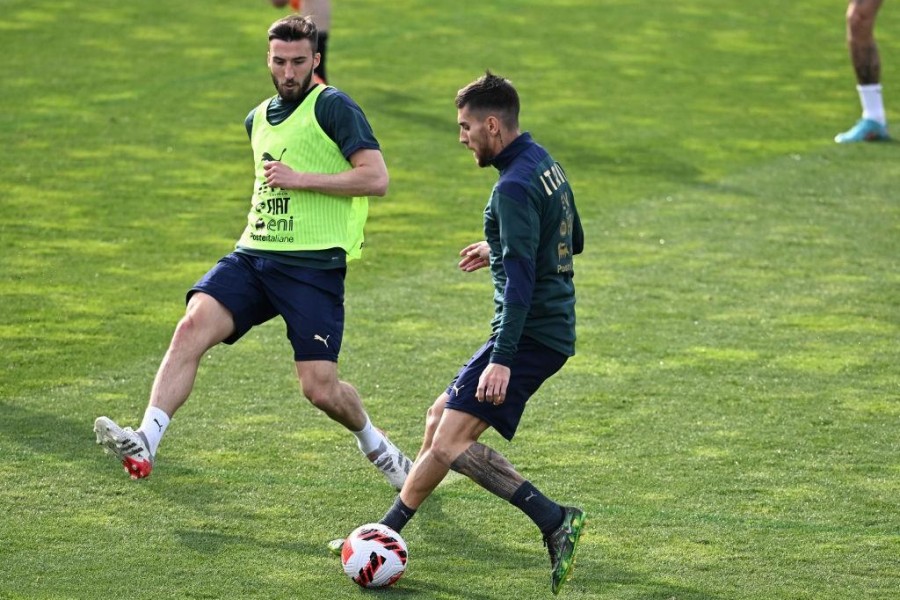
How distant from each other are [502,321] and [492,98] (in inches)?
34.9

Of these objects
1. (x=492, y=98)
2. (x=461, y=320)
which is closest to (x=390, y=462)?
(x=492, y=98)

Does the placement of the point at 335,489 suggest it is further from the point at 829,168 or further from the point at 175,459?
the point at 829,168

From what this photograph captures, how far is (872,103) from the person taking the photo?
15.1 meters

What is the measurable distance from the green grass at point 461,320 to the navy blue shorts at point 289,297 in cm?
77

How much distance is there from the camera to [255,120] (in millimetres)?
6879

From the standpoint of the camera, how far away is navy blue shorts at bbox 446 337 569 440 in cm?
581

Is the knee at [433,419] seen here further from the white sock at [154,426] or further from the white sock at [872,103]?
the white sock at [872,103]

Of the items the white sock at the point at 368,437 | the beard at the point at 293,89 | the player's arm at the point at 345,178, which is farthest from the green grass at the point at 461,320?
the beard at the point at 293,89

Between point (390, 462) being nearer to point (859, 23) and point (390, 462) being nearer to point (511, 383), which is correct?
point (511, 383)

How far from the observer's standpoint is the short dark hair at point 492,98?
18.9ft

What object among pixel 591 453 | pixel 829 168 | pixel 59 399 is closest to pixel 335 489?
pixel 591 453

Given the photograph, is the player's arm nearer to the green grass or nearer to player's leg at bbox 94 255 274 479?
player's leg at bbox 94 255 274 479

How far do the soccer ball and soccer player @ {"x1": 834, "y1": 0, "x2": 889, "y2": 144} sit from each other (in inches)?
413

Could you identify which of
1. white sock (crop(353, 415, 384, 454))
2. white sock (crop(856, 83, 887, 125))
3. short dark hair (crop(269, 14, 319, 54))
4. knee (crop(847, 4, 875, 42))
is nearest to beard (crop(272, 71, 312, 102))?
short dark hair (crop(269, 14, 319, 54))
